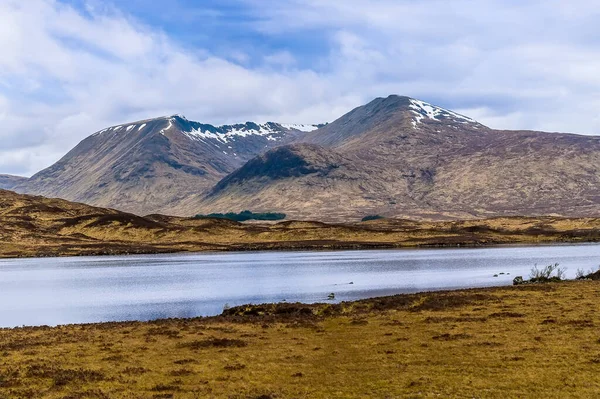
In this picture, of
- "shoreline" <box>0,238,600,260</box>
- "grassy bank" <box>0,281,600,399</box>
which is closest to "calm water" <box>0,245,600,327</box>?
"grassy bank" <box>0,281,600,399</box>

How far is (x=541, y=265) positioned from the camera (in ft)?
340

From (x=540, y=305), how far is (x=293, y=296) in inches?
1170

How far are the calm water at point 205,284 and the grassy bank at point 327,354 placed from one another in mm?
16009

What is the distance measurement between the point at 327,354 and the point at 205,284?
57.5m

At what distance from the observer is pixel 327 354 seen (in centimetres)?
3350

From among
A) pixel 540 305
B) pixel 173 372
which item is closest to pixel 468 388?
pixel 173 372

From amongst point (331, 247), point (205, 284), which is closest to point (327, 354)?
point (205, 284)

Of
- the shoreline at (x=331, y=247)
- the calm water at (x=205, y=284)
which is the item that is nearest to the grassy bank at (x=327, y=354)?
the calm water at (x=205, y=284)

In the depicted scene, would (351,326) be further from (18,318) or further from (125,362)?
(18,318)

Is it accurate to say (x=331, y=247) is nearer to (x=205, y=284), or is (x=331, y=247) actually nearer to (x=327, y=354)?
(x=205, y=284)

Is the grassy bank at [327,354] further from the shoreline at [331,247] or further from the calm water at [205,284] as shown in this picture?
the shoreline at [331,247]

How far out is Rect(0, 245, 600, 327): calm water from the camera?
64.3m

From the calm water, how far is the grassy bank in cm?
1601

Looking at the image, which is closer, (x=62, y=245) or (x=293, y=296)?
(x=293, y=296)
